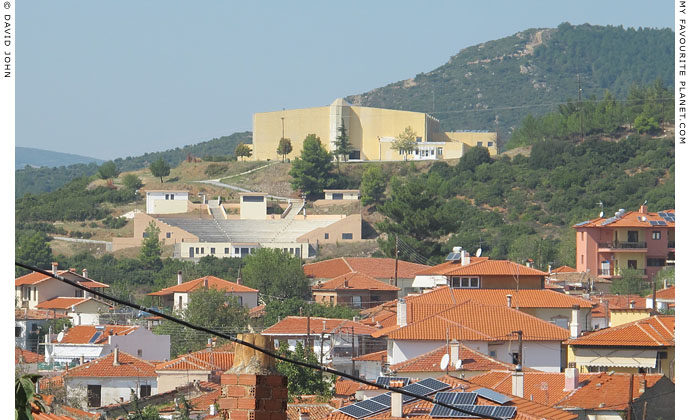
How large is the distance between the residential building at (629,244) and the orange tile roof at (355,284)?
8.95 meters

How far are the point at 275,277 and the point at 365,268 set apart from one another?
4.41 metres

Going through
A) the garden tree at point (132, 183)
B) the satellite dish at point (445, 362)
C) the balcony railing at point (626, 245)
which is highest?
the garden tree at point (132, 183)

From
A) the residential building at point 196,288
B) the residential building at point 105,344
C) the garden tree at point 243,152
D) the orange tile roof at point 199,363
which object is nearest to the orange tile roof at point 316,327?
the residential building at point 105,344

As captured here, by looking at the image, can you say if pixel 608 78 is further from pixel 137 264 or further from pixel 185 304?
pixel 185 304

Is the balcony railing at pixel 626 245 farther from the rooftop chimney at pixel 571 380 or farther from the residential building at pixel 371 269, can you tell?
the rooftop chimney at pixel 571 380

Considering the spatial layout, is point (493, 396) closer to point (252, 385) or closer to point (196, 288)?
point (252, 385)

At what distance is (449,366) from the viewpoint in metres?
21.2

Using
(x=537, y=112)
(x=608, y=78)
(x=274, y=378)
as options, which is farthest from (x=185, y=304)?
(x=608, y=78)

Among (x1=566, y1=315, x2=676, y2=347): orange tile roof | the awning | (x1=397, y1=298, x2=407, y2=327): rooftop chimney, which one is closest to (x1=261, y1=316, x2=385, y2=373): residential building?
(x1=397, y1=298, x2=407, y2=327): rooftop chimney

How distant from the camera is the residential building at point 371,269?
55.2 m

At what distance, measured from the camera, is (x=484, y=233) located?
72750 mm

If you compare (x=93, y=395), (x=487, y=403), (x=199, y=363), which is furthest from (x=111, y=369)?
(x=487, y=403)

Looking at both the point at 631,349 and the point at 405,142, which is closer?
the point at 631,349

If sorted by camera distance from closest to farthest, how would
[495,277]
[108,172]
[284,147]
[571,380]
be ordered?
[571,380] < [495,277] < [284,147] < [108,172]
